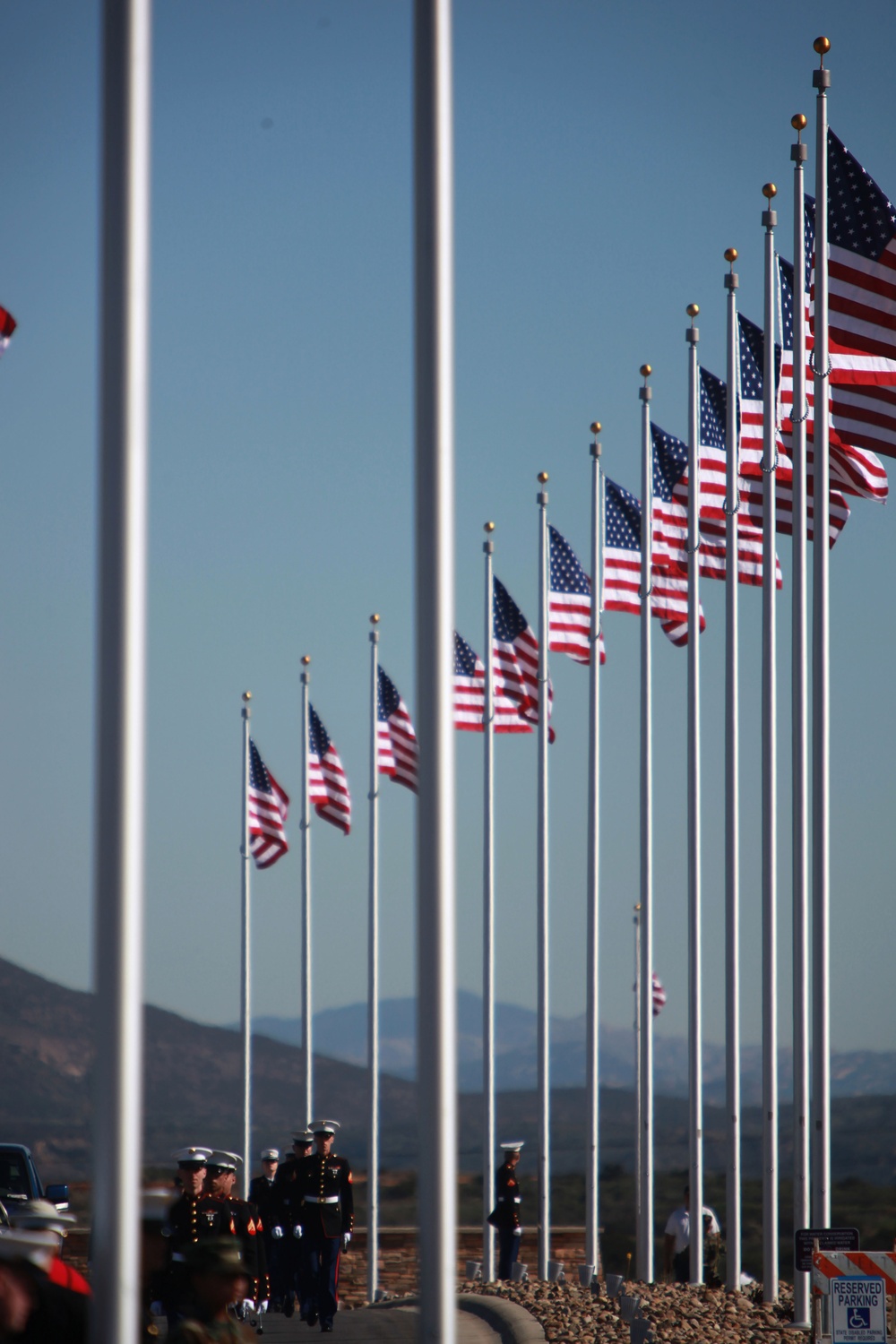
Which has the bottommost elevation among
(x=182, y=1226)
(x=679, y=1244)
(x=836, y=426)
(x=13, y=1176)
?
(x=679, y=1244)

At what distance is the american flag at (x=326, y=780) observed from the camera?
3253 centimetres

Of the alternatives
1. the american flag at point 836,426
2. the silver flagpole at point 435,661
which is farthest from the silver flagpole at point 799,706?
the silver flagpole at point 435,661

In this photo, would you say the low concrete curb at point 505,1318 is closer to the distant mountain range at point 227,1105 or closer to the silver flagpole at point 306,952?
the silver flagpole at point 306,952

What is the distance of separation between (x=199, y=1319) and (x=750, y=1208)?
89094 mm

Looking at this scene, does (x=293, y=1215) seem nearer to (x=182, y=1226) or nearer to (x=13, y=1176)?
(x=13, y=1176)

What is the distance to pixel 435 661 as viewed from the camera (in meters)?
8.62

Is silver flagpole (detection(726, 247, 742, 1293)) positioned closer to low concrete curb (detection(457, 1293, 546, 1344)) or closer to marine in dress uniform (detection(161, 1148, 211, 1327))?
low concrete curb (detection(457, 1293, 546, 1344))

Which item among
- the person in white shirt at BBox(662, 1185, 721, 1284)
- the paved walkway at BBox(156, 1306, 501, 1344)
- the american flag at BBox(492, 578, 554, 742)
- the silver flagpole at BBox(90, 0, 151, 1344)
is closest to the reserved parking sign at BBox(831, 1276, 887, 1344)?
the paved walkway at BBox(156, 1306, 501, 1344)

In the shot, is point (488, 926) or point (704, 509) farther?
point (488, 926)

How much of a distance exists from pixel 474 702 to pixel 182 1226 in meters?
13.7

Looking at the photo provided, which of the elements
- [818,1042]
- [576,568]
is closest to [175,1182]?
[818,1042]

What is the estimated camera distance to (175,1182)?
16531 millimetres

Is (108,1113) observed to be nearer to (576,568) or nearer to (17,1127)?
(576,568)

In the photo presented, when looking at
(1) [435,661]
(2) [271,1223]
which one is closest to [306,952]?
(2) [271,1223]
